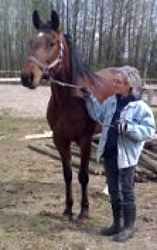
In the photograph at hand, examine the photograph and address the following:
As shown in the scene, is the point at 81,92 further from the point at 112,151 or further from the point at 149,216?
the point at 149,216

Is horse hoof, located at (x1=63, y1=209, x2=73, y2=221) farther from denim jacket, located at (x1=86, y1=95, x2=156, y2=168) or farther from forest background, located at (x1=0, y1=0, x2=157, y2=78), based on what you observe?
forest background, located at (x1=0, y1=0, x2=157, y2=78)

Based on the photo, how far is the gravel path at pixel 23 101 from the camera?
40.8 feet

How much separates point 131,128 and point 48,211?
1551mm

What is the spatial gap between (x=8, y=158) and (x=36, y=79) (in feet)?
12.0

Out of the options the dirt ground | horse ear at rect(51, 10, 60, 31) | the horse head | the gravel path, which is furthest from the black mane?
the gravel path

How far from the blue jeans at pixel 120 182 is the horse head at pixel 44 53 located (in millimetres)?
889

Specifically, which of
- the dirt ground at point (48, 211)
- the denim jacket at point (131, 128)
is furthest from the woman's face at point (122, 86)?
the dirt ground at point (48, 211)

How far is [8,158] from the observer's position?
7211 millimetres

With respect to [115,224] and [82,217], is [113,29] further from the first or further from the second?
[115,224]

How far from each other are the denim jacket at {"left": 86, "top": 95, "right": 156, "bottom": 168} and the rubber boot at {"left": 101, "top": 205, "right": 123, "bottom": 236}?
444 millimetres

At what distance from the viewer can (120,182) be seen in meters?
3.87

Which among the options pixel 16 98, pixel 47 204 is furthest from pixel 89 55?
pixel 47 204

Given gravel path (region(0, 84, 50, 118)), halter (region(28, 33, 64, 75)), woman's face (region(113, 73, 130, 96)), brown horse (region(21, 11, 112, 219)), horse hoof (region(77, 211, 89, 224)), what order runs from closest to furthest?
woman's face (region(113, 73, 130, 96)) < halter (region(28, 33, 64, 75)) < brown horse (region(21, 11, 112, 219)) < horse hoof (region(77, 211, 89, 224)) < gravel path (region(0, 84, 50, 118))

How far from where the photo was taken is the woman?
369cm
